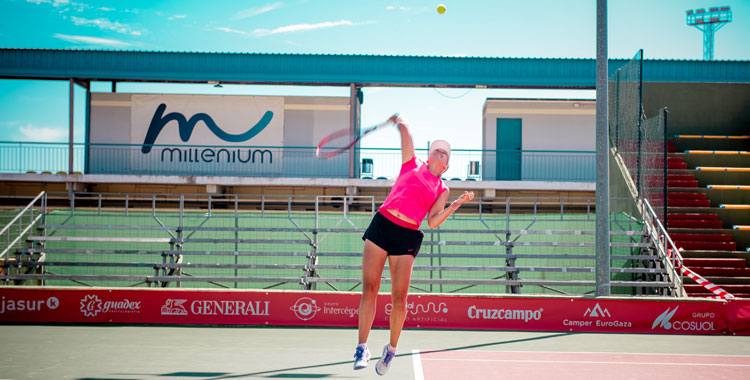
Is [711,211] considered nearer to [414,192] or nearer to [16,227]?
[414,192]

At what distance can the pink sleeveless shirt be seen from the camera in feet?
17.5

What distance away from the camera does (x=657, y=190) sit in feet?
44.2

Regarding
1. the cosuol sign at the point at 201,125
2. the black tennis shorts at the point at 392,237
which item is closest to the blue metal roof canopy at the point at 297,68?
the cosuol sign at the point at 201,125

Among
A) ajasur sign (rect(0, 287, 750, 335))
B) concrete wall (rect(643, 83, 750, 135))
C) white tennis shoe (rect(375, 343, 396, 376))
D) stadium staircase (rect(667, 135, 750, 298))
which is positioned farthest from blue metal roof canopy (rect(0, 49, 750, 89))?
white tennis shoe (rect(375, 343, 396, 376))

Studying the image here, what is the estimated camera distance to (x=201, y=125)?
19828 mm

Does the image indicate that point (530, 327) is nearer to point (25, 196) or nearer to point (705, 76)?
point (705, 76)

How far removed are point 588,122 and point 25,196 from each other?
16.9 meters

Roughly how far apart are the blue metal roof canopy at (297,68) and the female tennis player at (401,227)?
13663mm

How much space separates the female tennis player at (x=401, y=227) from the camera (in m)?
5.34

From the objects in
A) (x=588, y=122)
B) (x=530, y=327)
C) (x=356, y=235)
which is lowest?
(x=530, y=327)

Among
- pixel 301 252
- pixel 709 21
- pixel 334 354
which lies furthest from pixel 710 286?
pixel 709 21

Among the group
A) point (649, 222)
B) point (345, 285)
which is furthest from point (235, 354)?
point (649, 222)

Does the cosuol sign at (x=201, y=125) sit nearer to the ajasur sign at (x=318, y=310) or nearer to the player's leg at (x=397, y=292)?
the ajasur sign at (x=318, y=310)

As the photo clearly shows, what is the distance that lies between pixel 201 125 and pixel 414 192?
15666 millimetres
